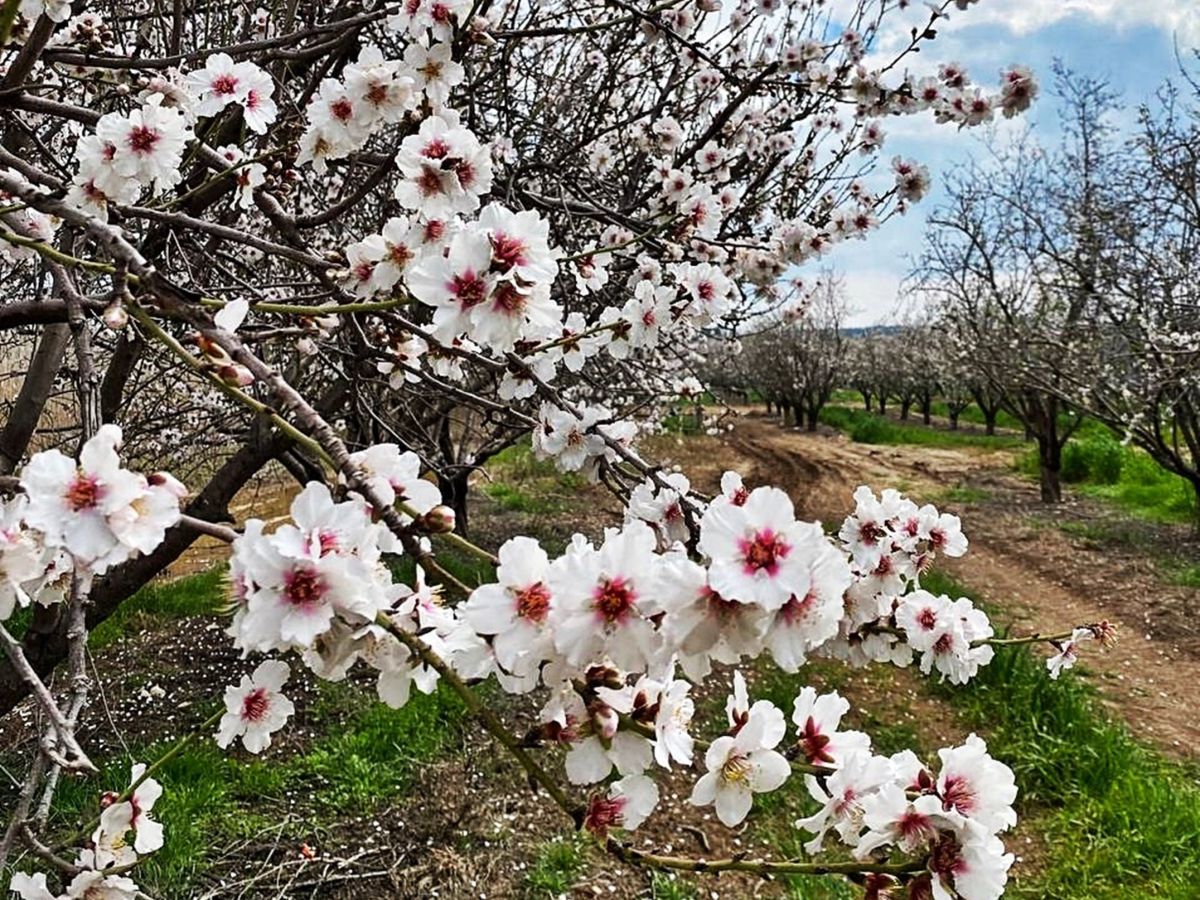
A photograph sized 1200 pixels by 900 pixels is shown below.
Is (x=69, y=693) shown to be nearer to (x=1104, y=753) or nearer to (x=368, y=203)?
(x=368, y=203)

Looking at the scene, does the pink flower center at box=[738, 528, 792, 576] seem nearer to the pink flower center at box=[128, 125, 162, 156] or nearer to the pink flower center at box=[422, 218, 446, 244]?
the pink flower center at box=[422, 218, 446, 244]

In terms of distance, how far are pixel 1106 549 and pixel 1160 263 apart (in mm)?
3214

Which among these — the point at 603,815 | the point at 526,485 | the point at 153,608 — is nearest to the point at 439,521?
the point at 603,815

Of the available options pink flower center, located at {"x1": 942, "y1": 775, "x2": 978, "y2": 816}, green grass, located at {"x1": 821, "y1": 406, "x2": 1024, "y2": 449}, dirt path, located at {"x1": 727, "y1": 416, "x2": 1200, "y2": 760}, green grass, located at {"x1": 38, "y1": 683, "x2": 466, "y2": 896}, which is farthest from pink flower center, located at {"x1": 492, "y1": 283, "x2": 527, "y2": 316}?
green grass, located at {"x1": 821, "y1": 406, "x2": 1024, "y2": 449}

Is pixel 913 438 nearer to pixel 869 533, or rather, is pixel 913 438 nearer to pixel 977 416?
pixel 977 416

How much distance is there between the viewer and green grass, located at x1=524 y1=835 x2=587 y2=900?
326 centimetres

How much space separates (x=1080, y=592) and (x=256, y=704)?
829cm

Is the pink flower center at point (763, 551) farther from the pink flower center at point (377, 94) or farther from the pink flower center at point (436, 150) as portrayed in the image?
the pink flower center at point (377, 94)

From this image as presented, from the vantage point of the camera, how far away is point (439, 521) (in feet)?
2.93

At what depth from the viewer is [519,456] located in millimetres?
14273

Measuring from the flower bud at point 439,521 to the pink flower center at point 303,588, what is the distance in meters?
0.13

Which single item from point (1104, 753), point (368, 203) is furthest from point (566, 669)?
point (1104, 753)

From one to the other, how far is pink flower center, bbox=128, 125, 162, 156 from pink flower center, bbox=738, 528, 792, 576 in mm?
1232

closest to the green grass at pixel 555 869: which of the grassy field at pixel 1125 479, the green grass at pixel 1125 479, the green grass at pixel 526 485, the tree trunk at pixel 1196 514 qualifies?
the green grass at pixel 526 485
